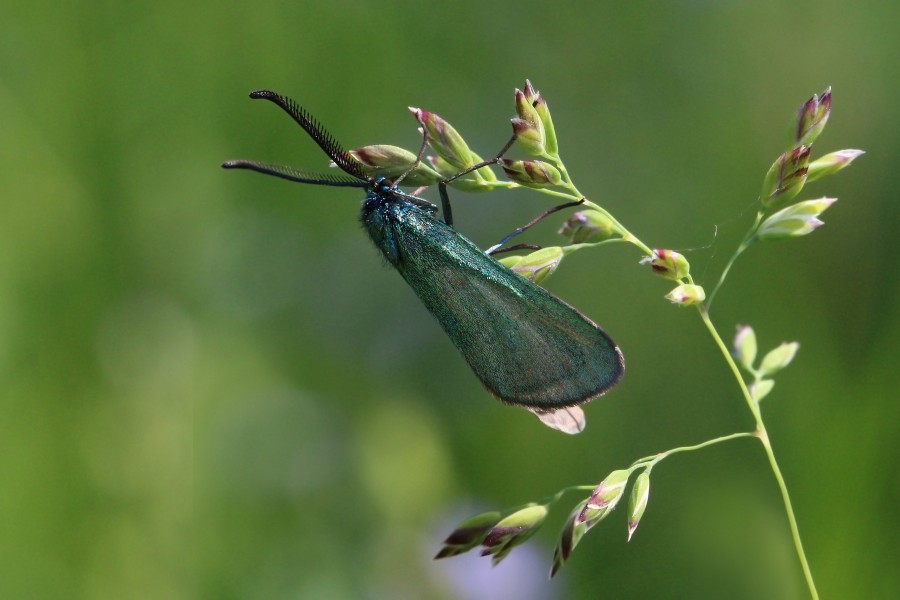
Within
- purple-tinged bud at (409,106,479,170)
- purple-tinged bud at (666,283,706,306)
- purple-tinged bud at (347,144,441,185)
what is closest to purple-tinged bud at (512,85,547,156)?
purple-tinged bud at (409,106,479,170)

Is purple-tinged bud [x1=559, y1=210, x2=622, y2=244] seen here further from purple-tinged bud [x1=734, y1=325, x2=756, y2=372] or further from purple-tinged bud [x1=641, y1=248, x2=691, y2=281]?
purple-tinged bud [x1=734, y1=325, x2=756, y2=372]

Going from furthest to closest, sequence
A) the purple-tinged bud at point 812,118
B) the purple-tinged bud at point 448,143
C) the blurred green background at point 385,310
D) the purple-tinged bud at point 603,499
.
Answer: the blurred green background at point 385,310
the purple-tinged bud at point 448,143
the purple-tinged bud at point 812,118
the purple-tinged bud at point 603,499

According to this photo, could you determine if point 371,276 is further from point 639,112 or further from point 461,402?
point 639,112

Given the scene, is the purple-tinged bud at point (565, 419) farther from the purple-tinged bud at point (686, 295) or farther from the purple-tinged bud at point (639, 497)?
the purple-tinged bud at point (686, 295)

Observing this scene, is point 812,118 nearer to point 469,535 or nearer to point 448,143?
point 448,143

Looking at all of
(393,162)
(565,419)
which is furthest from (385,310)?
(565,419)

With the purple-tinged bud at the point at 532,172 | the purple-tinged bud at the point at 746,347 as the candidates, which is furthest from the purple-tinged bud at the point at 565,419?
the purple-tinged bud at the point at 532,172

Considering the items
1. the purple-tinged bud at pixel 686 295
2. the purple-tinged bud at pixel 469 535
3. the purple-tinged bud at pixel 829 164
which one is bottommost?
the purple-tinged bud at pixel 469 535
